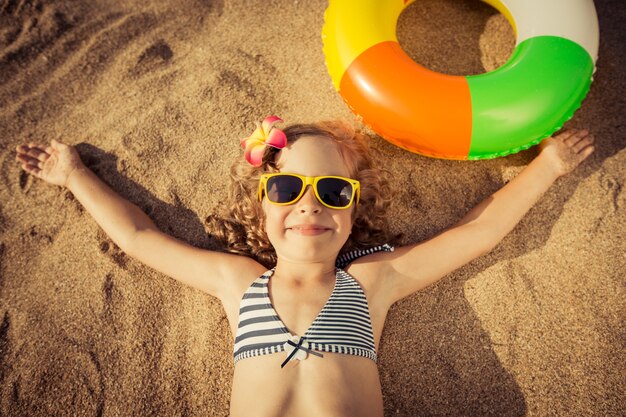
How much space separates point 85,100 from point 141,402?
2.11m

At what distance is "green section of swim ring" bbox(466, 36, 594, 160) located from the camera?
8.09 ft

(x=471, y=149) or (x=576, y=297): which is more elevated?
(x=471, y=149)

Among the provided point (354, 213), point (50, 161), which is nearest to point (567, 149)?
point (354, 213)

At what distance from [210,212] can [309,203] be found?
0.94 metres

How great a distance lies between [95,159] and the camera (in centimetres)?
301

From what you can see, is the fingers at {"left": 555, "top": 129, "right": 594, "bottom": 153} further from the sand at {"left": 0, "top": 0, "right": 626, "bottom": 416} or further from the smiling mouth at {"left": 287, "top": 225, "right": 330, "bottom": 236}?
the smiling mouth at {"left": 287, "top": 225, "right": 330, "bottom": 236}

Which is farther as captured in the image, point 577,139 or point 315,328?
point 577,139

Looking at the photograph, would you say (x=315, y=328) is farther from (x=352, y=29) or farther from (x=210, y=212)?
(x=352, y=29)

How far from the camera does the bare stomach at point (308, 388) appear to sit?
6.82ft

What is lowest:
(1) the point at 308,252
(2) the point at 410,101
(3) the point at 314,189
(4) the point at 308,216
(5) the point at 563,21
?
(1) the point at 308,252

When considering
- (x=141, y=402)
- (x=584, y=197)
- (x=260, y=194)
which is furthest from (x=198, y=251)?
(x=584, y=197)

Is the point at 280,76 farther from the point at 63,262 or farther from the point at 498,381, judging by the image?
the point at 498,381

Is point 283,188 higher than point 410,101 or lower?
lower

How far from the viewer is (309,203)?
2211 mm
